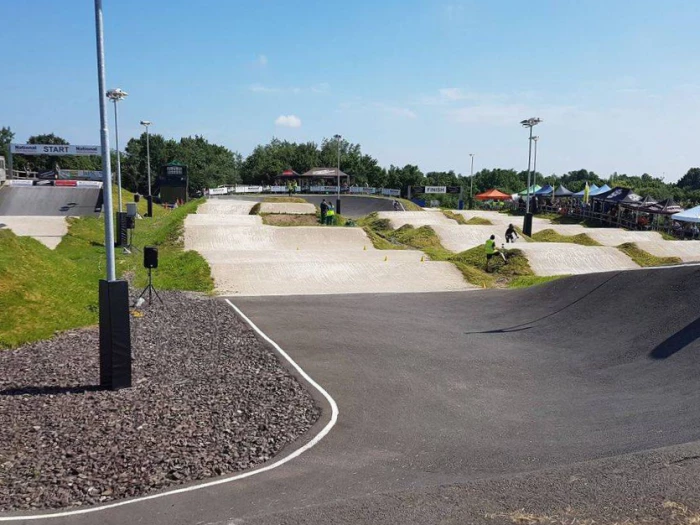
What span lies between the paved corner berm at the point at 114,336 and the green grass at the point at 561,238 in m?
30.5

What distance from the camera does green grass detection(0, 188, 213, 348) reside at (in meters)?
13.8

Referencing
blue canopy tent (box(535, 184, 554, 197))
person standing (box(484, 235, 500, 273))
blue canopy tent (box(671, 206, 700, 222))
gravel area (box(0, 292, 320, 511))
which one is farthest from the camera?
blue canopy tent (box(535, 184, 554, 197))

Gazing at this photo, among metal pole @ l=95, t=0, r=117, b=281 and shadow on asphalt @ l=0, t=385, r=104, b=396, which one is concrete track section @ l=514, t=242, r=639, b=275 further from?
shadow on asphalt @ l=0, t=385, r=104, b=396

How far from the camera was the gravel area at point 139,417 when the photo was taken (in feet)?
23.0

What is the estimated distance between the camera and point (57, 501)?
6523mm

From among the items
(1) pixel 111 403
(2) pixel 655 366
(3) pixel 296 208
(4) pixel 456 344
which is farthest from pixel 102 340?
(3) pixel 296 208

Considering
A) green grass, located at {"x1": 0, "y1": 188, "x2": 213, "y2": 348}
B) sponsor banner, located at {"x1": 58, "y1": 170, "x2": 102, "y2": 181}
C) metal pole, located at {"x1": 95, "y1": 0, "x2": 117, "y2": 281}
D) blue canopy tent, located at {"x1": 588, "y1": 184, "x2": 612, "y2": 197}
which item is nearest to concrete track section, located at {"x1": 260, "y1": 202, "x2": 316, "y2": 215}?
green grass, located at {"x1": 0, "y1": 188, "x2": 213, "y2": 348}

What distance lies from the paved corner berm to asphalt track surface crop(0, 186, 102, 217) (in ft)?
104

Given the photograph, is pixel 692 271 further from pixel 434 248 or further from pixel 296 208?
pixel 296 208

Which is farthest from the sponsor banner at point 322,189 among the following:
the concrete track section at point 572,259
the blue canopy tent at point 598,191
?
the concrete track section at point 572,259

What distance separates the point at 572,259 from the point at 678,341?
16.8 metres

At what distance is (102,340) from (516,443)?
6954 millimetres

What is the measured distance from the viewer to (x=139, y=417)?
877cm

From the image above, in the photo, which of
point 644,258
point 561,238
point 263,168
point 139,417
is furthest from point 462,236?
point 263,168
